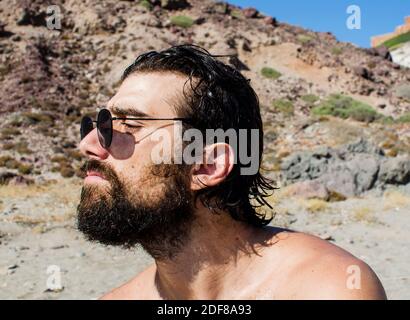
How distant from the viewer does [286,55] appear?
3441 cm

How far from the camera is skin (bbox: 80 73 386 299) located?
80.3 inches

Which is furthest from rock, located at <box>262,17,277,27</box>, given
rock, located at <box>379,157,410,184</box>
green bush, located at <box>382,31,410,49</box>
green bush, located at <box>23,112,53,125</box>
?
green bush, located at <box>382,31,410,49</box>

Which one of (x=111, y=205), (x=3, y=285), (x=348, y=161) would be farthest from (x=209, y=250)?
(x=348, y=161)

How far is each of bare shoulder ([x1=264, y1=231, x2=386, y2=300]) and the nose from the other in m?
0.89

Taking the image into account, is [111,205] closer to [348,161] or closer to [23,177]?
[348,161]

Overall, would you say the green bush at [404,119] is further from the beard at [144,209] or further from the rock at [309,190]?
the beard at [144,209]

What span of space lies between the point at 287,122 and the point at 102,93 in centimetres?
1062

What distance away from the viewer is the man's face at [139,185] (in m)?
2.13

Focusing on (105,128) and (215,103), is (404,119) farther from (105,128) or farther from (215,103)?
(105,128)

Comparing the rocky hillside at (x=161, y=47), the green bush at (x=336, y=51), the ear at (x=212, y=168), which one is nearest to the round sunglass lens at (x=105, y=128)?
the ear at (x=212, y=168)

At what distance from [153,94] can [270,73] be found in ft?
100

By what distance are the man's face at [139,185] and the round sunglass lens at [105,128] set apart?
3 cm

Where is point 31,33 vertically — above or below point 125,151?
above

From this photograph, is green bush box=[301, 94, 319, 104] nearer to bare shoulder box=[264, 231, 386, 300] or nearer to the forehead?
the forehead
